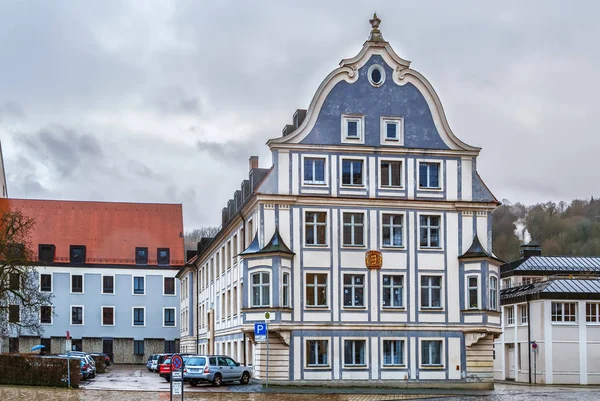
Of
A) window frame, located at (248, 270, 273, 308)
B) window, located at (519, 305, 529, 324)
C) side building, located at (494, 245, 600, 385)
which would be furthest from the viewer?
window, located at (519, 305, 529, 324)

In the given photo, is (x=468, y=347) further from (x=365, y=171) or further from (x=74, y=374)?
(x=74, y=374)

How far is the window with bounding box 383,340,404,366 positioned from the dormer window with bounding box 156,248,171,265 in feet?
170

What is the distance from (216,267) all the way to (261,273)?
2042 cm

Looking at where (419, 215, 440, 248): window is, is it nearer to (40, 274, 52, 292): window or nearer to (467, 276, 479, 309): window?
(467, 276, 479, 309): window

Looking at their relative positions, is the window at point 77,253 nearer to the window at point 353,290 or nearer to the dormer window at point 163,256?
the dormer window at point 163,256

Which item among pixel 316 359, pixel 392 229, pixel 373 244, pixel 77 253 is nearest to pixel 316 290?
pixel 316 359

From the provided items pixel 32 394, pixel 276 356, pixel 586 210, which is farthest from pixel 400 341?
pixel 586 210

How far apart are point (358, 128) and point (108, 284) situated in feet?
172

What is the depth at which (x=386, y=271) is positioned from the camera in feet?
158

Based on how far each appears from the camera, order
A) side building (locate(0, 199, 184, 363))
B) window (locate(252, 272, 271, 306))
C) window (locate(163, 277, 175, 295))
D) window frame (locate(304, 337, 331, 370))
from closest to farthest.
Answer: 1. window (locate(252, 272, 271, 306))
2. window frame (locate(304, 337, 331, 370))
3. side building (locate(0, 199, 184, 363))
4. window (locate(163, 277, 175, 295))

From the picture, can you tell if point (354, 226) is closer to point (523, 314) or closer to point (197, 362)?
point (197, 362)

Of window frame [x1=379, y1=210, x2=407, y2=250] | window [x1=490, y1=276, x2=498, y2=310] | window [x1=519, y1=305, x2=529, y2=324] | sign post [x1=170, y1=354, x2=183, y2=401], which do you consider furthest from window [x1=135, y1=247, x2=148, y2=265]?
sign post [x1=170, y1=354, x2=183, y2=401]

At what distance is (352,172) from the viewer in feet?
158

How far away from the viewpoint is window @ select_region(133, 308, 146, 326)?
93.6 meters
